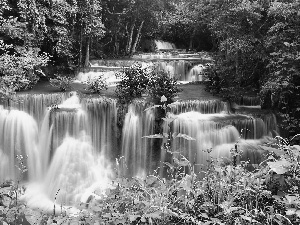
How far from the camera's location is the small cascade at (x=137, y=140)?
945 centimetres

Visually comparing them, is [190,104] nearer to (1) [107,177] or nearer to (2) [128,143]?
(2) [128,143]

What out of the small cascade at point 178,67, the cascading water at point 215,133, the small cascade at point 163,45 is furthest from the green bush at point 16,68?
the small cascade at point 163,45

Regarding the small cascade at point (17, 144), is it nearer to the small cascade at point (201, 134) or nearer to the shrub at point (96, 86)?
the shrub at point (96, 86)

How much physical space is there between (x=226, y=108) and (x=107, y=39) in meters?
13.8

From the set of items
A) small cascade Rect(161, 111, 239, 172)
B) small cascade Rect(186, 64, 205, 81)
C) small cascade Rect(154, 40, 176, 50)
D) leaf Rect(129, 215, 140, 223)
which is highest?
small cascade Rect(154, 40, 176, 50)

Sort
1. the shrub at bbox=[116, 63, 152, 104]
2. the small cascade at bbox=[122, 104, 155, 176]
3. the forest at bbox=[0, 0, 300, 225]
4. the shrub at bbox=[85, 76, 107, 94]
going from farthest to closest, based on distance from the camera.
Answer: the shrub at bbox=[85, 76, 107, 94]
the shrub at bbox=[116, 63, 152, 104]
the small cascade at bbox=[122, 104, 155, 176]
the forest at bbox=[0, 0, 300, 225]

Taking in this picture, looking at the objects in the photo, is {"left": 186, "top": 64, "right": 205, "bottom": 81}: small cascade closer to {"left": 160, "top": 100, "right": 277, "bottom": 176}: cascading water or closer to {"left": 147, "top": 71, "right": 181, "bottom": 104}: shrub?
{"left": 147, "top": 71, "right": 181, "bottom": 104}: shrub

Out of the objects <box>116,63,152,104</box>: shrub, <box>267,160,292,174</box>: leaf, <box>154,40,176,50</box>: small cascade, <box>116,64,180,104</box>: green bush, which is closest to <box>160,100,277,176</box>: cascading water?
<box>116,64,180,104</box>: green bush

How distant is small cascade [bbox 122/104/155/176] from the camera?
31.0 ft

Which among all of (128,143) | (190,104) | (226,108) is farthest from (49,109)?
(226,108)

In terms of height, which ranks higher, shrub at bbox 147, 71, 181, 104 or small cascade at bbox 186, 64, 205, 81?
small cascade at bbox 186, 64, 205, 81

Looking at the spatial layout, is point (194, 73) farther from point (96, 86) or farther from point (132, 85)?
point (96, 86)

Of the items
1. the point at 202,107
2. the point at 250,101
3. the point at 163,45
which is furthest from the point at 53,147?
the point at 163,45

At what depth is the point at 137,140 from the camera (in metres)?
9.55
